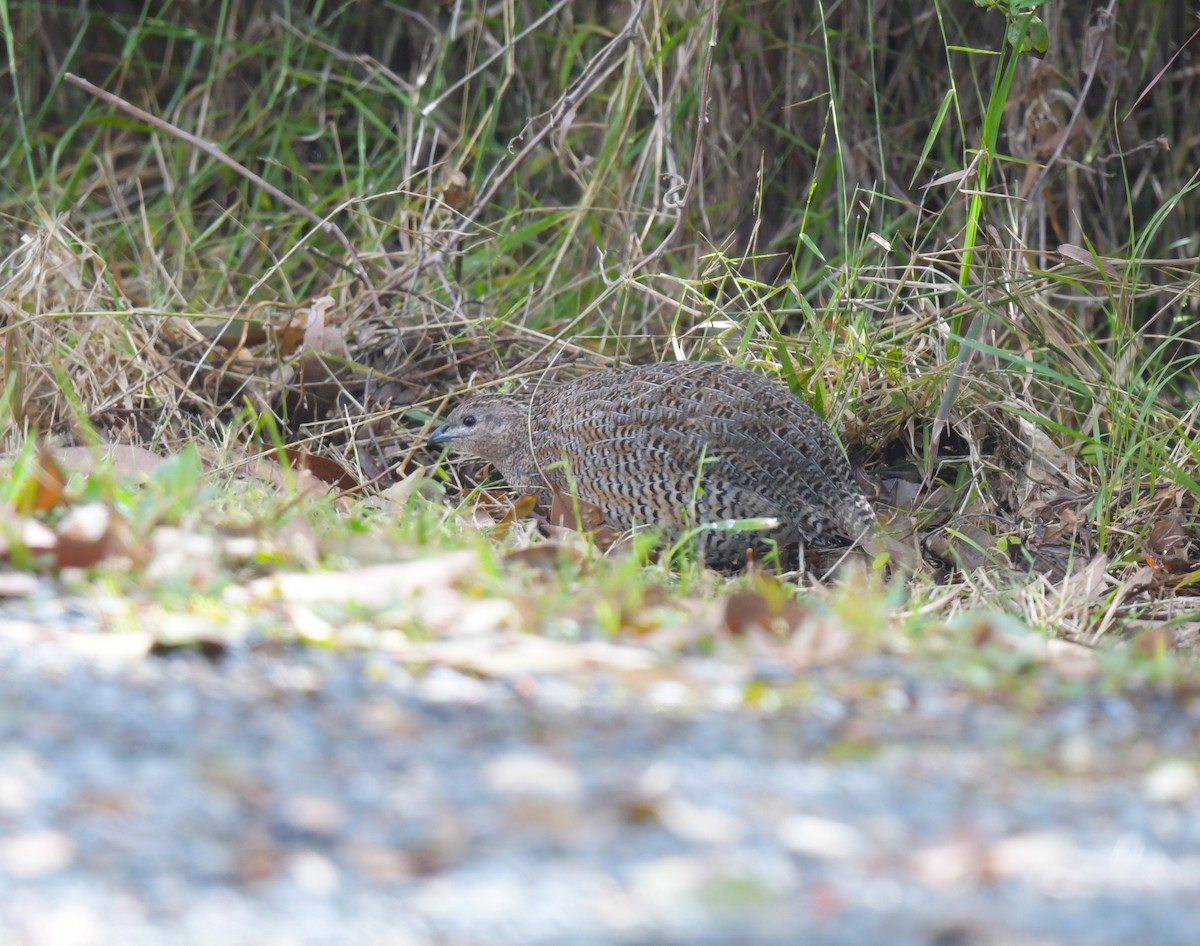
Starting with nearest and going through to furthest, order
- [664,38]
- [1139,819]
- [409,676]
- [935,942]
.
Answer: [935,942] → [1139,819] → [409,676] → [664,38]

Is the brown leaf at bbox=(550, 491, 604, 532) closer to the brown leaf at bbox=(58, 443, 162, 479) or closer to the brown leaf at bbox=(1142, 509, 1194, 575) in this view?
the brown leaf at bbox=(58, 443, 162, 479)

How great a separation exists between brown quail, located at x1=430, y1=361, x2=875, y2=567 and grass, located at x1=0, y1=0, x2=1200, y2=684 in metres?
0.34

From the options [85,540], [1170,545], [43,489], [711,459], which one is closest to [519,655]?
[85,540]

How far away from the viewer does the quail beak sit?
16.8 feet

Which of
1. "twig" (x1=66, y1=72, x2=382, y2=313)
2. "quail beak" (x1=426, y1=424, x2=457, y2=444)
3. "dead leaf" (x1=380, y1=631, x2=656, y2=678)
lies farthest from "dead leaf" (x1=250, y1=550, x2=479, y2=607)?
"twig" (x1=66, y1=72, x2=382, y2=313)

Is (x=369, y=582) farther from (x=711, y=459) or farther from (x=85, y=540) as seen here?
(x=711, y=459)

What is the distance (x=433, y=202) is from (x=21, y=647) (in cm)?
417

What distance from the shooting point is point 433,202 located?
6.16m

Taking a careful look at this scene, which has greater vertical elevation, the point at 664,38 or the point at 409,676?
the point at 664,38

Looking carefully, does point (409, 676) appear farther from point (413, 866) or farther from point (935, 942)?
point (935, 942)

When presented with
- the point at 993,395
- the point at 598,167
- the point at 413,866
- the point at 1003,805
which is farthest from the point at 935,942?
the point at 598,167

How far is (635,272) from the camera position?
5.61 meters

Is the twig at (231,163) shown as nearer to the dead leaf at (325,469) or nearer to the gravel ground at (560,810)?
the dead leaf at (325,469)

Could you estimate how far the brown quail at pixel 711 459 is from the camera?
4457mm
